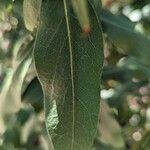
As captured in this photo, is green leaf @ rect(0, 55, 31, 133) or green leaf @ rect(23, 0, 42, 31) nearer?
green leaf @ rect(23, 0, 42, 31)

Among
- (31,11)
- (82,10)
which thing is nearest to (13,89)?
(31,11)

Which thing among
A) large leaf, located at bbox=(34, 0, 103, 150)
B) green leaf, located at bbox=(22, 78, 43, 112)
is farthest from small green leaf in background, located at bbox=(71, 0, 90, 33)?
green leaf, located at bbox=(22, 78, 43, 112)

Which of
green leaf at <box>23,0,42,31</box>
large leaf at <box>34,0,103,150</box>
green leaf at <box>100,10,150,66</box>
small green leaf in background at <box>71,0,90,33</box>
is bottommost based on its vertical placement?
green leaf at <box>100,10,150,66</box>

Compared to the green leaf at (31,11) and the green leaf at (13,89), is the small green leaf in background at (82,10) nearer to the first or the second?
the green leaf at (31,11)

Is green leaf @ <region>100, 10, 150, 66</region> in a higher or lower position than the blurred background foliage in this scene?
higher

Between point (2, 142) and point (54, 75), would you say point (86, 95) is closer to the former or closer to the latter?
point (54, 75)

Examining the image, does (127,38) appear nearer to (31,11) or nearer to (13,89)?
(13,89)

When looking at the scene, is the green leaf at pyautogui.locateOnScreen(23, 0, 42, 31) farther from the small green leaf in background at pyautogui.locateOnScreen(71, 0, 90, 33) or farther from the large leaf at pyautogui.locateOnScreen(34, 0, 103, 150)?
the small green leaf in background at pyautogui.locateOnScreen(71, 0, 90, 33)

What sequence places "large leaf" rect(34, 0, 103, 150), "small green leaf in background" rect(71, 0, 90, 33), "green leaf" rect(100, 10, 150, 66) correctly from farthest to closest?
"green leaf" rect(100, 10, 150, 66), "large leaf" rect(34, 0, 103, 150), "small green leaf in background" rect(71, 0, 90, 33)
